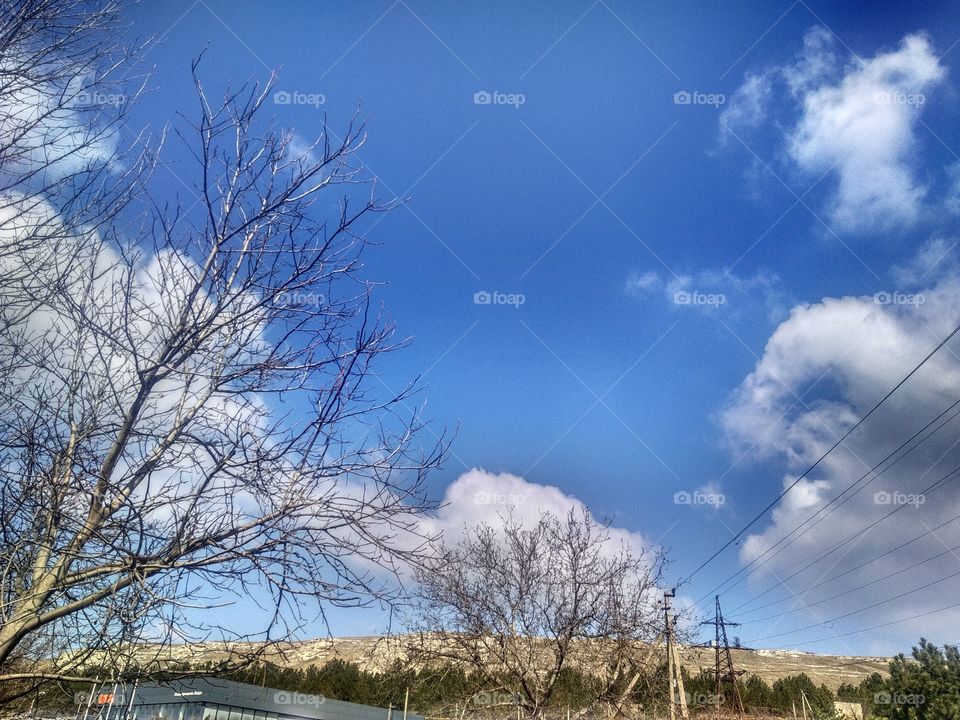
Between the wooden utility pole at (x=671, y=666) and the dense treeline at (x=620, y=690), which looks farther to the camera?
the wooden utility pole at (x=671, y=666)

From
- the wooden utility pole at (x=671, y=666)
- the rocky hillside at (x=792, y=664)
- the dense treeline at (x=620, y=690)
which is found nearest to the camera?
the dense treeline at (x=620, y=690)

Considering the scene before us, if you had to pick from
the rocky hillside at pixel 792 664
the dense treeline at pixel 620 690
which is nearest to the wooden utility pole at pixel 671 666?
the dense treeline at pixel 620 690

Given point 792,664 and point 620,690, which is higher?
point 792,664

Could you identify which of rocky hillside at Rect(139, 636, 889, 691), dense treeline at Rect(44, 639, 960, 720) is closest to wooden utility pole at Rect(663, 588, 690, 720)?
dense treeline at Rect(44, 639, 960, 720)

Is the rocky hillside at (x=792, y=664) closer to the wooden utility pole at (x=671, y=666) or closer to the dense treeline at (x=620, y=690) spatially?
the dense treeline at (x=620, y=690)

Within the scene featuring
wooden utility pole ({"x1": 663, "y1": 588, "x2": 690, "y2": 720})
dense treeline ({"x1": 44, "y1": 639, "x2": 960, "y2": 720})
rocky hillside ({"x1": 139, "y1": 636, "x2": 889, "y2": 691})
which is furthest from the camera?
rocky hillside ({"x1": 139, "y1": 636, "x2": 889, "y2": 691})

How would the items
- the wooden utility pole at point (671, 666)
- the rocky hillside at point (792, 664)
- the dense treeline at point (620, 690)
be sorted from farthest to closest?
1. the rocky hillside at point (792, 664)
2. the wooden utility pole at point (671, 666)
3. the dense treeline at point (620, 690)

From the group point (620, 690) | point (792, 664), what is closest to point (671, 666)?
point (620, 690)

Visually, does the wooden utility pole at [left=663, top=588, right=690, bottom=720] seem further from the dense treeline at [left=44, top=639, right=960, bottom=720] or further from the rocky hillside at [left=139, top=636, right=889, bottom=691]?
the rocky hillside at [left=139, top=636, right=889, bottom=691]

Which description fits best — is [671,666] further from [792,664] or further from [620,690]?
[792,664]

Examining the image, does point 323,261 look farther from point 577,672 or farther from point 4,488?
point 577,672

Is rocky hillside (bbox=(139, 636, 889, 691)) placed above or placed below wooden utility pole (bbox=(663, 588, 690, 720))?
above

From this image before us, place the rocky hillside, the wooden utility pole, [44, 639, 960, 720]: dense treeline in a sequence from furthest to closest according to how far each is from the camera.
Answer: the rocky hillside → the wooden utility pole → [44, 639, 960, 720]: dense treeline

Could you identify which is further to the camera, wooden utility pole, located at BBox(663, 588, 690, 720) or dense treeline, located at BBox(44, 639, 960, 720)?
wooden utility pole, located at BBox(663, 588, 690, 720)
